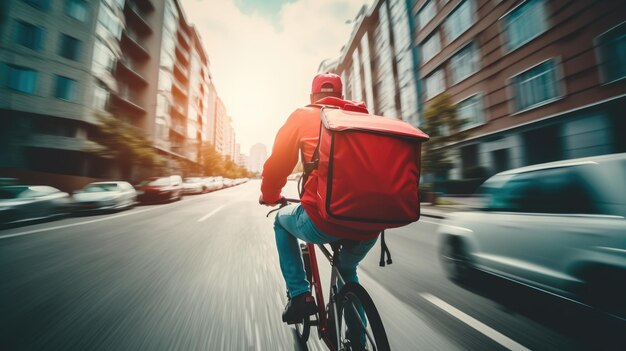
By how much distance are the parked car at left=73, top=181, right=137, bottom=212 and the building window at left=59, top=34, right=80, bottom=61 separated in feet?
53.9

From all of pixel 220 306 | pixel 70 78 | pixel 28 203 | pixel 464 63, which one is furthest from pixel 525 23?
pixel 70 78

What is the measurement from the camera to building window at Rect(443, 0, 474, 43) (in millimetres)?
17497

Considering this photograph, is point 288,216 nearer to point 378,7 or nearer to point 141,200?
point 141,200

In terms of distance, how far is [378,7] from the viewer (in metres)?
31.7

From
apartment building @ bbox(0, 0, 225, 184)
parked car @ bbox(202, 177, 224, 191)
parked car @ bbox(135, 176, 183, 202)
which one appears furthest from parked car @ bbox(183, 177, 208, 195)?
parked car @ bbox(135, 176, 183, 202)

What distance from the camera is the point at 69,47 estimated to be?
21203 mm

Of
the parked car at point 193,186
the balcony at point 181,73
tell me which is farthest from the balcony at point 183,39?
the parked car at point 193,186

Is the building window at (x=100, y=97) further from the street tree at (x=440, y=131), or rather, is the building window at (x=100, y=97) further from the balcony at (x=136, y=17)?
the street tree at (x=440, y=131)

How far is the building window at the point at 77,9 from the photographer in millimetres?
21359

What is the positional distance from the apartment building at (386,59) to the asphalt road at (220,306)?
764 inches

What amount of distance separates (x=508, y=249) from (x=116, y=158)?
22340 mm

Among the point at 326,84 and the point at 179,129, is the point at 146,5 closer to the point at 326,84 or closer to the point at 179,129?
the point at 179,129

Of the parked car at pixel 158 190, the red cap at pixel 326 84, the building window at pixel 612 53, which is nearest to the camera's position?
the red cap at pixel 326 84

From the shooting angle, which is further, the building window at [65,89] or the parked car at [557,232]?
Answer: the building window at [65,89]
